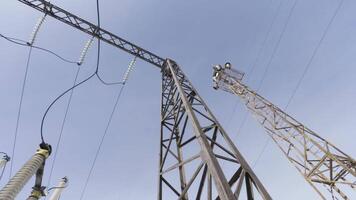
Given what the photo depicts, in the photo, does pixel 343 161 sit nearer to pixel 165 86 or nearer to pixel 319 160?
pixel 319 160

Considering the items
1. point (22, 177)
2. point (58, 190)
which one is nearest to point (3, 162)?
point (58, 190)

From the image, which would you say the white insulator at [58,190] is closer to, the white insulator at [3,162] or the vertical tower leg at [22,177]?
the white insulator at [3,162]

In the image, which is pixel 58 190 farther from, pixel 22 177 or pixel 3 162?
pixel 22 177

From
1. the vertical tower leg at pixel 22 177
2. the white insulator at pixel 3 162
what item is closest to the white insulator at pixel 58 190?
the white insulator at pixel 3 162

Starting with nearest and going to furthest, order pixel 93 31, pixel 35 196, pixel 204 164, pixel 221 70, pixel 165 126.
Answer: pixel 204 164, pixel 35 196, pixel 165 126, pixel 93 31, pixel 221 70

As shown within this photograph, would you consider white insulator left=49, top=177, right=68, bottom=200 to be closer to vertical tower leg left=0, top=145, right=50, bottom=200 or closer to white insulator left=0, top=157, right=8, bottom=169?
white insulator left=0, top=157, right=8, bottom=169

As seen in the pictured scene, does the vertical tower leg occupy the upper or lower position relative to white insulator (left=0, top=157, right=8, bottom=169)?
lower

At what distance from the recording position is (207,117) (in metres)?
7.83

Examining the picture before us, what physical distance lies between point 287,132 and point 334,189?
437cm

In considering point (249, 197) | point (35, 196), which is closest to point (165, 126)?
point (35, 196)

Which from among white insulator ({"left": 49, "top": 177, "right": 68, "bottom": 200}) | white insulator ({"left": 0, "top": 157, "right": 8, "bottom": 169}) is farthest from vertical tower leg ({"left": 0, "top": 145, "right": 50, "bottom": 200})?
white insulator ({"left": 0, "top": 157, "right": 8, "bottom": 169})

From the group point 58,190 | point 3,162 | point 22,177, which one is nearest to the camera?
point 22,177

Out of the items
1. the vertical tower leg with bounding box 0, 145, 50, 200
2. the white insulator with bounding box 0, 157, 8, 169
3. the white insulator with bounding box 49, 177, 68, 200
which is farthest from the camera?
the white insulator with bounding box 0, 157, 8, 169

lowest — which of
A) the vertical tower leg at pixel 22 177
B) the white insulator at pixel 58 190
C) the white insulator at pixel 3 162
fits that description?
the vertical tower leg at pixel 22 177
